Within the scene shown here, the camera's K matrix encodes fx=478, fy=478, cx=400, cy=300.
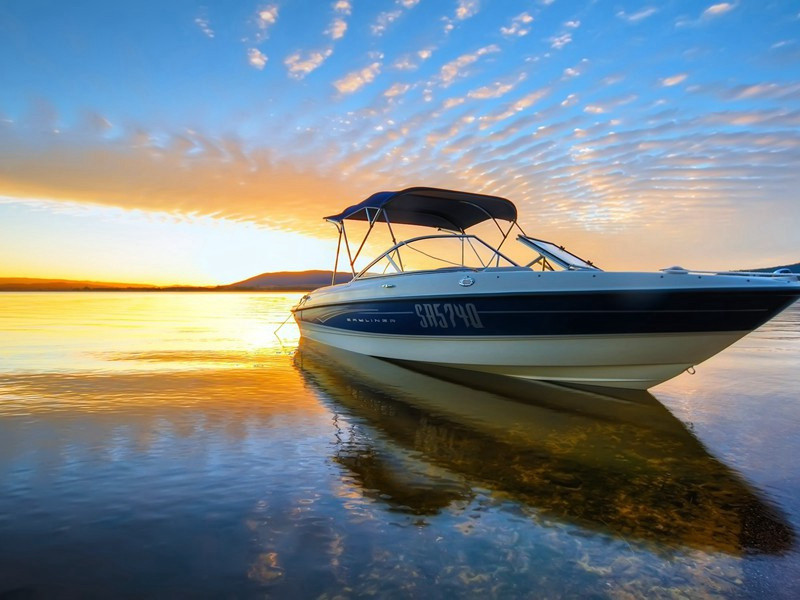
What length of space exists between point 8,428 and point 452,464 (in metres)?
3.82

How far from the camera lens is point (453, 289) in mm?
6711

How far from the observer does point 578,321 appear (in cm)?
589

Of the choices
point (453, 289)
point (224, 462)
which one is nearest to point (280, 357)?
point (453, 289)

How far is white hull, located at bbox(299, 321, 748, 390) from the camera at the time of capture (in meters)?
5.79

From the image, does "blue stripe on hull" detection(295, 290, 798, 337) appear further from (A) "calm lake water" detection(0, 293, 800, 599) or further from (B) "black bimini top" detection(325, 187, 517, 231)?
(B) "black bimini top" detection(325, 187, 517, 231)

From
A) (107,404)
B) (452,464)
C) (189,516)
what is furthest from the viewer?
(107,404)

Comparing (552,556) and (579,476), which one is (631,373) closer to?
(579,476)

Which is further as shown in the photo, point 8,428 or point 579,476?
point 8,428

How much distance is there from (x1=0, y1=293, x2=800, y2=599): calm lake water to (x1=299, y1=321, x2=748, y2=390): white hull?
0.48 meters

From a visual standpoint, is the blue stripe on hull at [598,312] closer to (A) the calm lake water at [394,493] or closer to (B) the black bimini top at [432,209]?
(A) the calm lake water at [394,493]

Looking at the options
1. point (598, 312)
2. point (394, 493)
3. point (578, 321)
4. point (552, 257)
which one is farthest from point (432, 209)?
point (394, 493)

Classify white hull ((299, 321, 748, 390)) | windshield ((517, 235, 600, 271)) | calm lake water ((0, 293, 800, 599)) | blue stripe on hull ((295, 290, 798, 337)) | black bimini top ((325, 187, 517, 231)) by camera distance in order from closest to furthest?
calm lake water ((0, 293, 800, 599)), blue stripe on hull ((295, 290, 798, 337)), white hull ((299, 321, 748, 390)), windshield ((517, 235, 600, 271)), black bimini top ((325, 187, 517, 231))

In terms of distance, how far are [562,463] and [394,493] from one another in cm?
134

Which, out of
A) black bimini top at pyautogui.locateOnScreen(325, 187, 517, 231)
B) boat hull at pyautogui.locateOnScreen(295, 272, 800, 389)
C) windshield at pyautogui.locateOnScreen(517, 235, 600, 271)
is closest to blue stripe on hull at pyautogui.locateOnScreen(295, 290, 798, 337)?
boat hull at pyautogui.locateOnScreen(295, 272, 800, 389)
